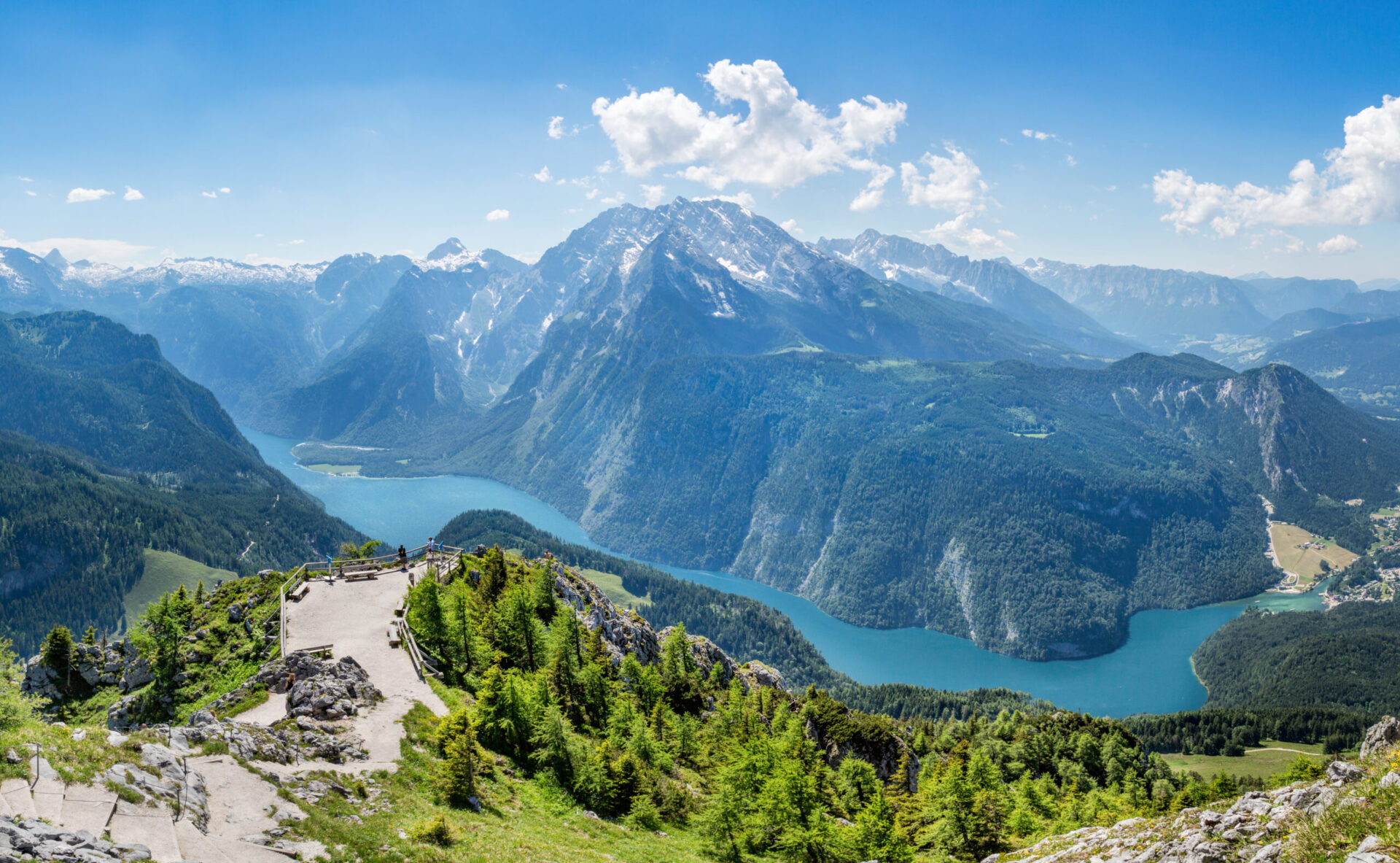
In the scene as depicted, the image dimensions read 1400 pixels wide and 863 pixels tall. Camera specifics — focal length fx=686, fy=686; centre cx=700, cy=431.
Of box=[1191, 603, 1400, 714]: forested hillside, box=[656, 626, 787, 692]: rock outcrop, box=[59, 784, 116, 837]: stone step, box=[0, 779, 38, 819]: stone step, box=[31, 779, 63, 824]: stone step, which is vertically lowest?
box=[1191, 603, 1400, 714]: forested hillside

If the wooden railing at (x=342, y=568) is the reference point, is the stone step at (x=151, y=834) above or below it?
above

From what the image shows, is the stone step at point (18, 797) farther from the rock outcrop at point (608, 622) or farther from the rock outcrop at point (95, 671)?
the rock outcrop at point (608, 622)

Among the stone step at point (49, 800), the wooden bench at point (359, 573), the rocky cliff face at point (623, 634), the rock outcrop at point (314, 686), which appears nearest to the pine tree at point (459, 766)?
the rock outcrop at point (314, 686)

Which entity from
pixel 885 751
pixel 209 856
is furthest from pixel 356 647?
pixel 885 751

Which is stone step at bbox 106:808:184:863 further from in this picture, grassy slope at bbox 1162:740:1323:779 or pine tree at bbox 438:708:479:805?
grassy slope at bbox 1162:740:1323:779

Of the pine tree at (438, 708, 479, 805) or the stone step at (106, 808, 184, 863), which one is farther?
the pine tree at (438, 708, 479, 805)

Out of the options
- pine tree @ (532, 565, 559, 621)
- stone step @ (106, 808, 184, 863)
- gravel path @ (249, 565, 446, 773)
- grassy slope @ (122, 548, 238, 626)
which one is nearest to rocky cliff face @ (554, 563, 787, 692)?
pine tree @ (532, 565, 559, 621)

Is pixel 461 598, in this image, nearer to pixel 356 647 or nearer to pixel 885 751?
pixel 356 647
